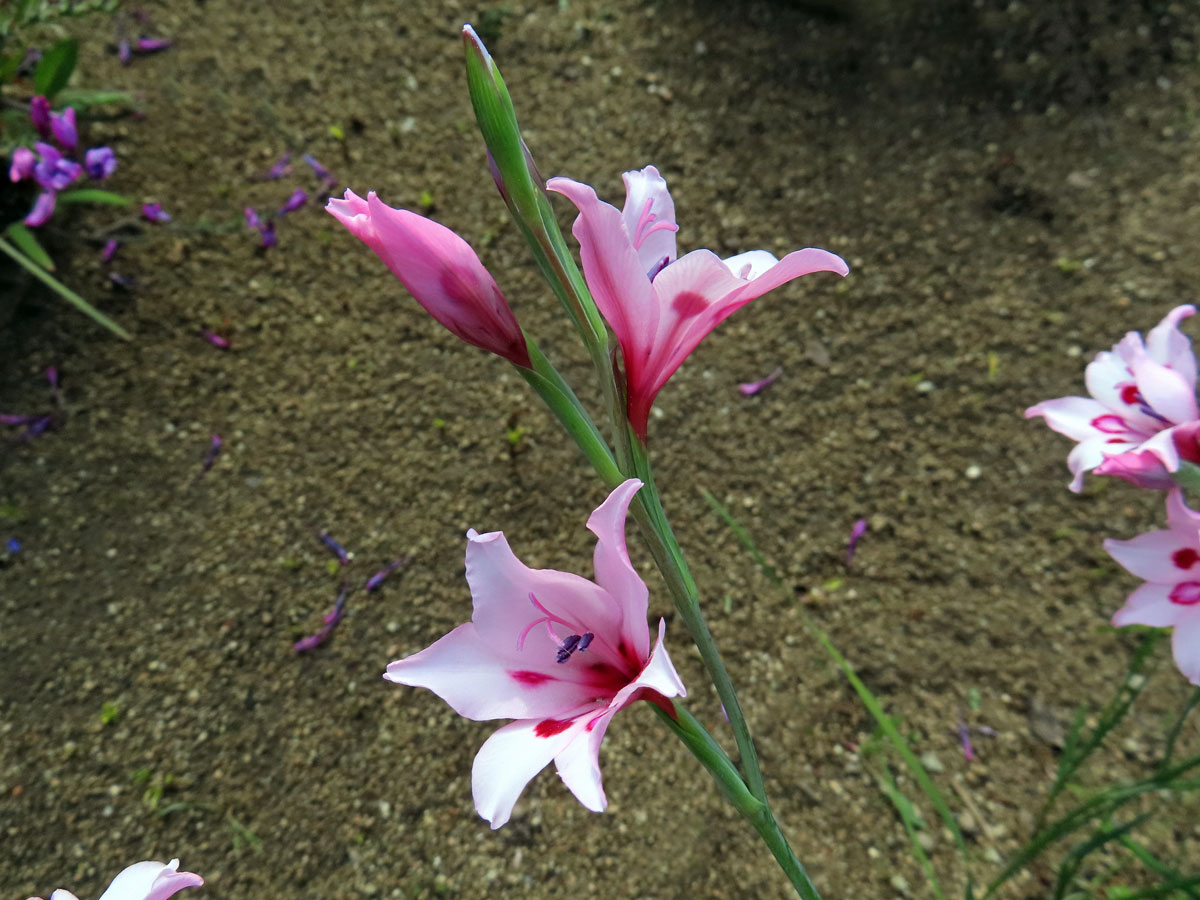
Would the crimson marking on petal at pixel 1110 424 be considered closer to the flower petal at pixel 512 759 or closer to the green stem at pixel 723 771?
the green stem at pixel 723 771

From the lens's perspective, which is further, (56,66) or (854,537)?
(56,66)

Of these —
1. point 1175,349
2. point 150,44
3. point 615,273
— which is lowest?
point 150,44

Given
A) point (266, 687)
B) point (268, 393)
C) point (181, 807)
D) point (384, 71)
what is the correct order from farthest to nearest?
point (384, 71) → point (268, 393) → point (266, 687) → point (181, 807)

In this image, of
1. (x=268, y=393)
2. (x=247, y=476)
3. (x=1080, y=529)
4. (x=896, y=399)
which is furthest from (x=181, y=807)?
(x=1080, y=529)

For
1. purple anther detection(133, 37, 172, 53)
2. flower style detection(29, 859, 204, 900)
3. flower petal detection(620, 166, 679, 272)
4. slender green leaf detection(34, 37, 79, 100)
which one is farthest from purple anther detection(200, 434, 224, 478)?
flower petal detection(620, 166, 679, 272)

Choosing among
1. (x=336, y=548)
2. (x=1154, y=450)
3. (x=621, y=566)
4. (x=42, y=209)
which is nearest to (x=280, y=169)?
(x=42, y=209)

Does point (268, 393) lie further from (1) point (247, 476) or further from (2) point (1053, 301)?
(2) point (1053, 301)

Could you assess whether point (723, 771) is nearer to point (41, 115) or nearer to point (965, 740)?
point (965, 740)
